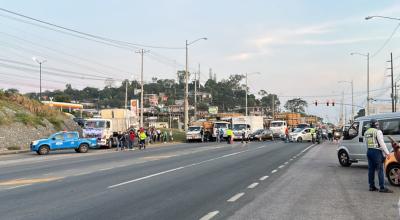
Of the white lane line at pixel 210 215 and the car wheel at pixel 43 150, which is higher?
the white lane line at pixel 210 215

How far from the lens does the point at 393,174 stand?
45.1 ft

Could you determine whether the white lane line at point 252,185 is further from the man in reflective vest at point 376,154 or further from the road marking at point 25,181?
the road marking at point 25,181

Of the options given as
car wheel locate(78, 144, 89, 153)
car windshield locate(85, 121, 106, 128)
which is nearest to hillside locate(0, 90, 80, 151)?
car windshield locate(85, 121, 106, 128)

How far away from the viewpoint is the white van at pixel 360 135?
1777 centimetres

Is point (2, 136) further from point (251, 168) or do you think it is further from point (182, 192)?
point (182, 192)

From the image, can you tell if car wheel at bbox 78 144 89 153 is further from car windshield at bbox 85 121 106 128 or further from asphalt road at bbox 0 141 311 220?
asphalt road at bbox 0 141 311 220

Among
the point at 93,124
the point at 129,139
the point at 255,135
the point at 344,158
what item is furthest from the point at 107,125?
the point at 344,158

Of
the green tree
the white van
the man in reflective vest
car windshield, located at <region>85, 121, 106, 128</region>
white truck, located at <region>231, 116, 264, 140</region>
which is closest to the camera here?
the man in reflective vest

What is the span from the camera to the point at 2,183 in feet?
50.2

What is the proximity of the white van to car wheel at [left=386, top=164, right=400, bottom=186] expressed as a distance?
13.3ft

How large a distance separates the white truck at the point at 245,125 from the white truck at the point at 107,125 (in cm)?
1585

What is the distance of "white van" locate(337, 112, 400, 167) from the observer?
17766 millimetres

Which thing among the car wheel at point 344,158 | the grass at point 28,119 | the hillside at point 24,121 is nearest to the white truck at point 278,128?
the hillside at point 24,121

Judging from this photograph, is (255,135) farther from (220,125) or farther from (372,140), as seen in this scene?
(372,140)
